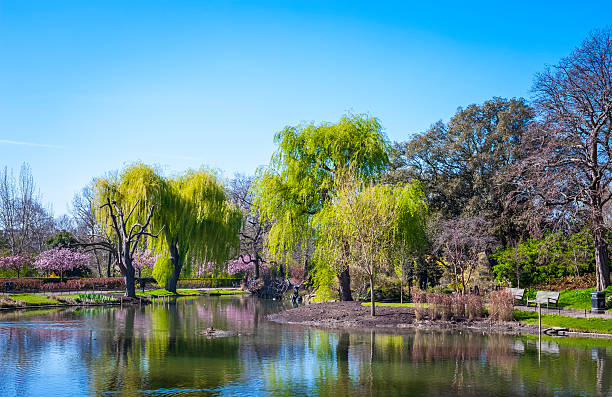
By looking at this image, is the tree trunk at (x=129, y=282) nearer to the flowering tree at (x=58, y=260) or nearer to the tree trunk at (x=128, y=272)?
the tree trunk at (x=128, y=272)

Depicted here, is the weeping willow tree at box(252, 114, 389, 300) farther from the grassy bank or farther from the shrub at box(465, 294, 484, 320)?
the grassy bank

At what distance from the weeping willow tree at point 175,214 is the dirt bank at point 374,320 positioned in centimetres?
1752

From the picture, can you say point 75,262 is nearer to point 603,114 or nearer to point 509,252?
→ point 509,252

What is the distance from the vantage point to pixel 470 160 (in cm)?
4203

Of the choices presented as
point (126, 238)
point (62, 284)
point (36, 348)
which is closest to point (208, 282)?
point (62, 284)

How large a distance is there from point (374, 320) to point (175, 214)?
2488cm

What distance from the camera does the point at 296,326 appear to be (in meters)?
28.1

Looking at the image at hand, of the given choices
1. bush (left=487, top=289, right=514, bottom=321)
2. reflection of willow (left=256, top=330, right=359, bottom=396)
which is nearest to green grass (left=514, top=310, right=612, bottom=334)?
bush (left=487, top=289, right=514, bottom=321)

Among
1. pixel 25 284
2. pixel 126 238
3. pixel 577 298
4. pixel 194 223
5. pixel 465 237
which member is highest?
pixel 194 223

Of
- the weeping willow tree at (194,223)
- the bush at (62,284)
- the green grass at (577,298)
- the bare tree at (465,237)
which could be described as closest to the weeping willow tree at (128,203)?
the weeping willow tree at (194,223)

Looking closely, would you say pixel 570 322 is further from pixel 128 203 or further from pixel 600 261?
pixel 128 203

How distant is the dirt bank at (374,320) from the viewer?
26656mm

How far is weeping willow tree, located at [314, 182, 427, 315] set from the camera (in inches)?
1180

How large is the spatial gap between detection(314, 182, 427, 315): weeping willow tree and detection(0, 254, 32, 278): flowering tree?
1415 inches
